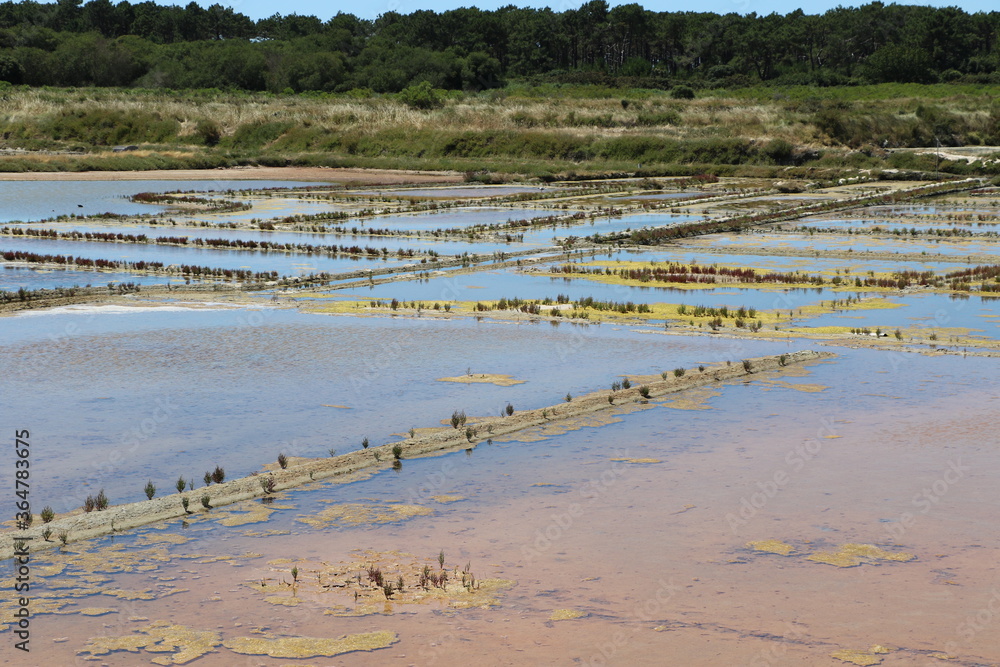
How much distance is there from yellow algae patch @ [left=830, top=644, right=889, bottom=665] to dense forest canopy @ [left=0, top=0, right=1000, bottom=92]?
95530 millimetres

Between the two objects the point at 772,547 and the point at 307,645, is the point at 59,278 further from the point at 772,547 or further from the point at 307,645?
the point at 772,547

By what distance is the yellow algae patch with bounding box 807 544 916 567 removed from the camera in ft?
26.8

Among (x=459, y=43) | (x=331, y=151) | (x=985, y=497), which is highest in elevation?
(x=459, y=43)

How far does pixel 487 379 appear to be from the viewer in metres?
14.2

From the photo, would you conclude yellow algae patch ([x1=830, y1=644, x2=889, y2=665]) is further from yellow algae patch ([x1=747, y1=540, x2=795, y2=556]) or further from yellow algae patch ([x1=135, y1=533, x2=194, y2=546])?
yellow algae patch ([x1=135, y1=533, x2=194, y2=546])

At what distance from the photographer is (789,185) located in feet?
155

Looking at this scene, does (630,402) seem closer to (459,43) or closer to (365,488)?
(365,488)

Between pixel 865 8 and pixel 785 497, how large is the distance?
5415 inches

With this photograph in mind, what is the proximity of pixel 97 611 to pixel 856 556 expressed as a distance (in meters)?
5.28

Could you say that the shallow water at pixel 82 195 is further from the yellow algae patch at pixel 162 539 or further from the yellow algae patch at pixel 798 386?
the yellow algae patch at pixel 162 539

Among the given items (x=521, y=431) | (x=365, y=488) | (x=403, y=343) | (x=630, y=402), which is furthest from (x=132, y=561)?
(x=403, y=343)

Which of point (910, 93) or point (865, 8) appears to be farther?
point (865, 8)

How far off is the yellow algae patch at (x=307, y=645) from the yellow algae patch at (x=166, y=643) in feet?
0.46

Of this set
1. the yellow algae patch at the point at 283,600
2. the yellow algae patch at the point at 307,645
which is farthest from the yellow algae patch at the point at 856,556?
the yellow algae patch at the point at 283,600
